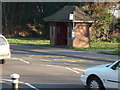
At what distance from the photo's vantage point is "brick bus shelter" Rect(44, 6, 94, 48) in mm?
31875

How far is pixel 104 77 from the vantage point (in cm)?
973

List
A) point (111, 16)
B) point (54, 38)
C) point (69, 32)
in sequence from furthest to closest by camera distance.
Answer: point (111, 16) < point (54, 38) < point (69, 32)

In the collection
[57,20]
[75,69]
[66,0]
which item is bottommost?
[75,69]

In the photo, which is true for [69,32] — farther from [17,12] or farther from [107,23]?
[17,12]

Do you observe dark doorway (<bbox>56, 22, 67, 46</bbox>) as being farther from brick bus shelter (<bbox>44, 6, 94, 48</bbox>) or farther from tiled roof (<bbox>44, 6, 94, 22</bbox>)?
tiled roof (<bbox>44, 6, 94, 22</bbox>)

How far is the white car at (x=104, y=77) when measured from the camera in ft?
31.0

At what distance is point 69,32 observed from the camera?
32.1 m

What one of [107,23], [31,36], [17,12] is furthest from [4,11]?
[107,23]

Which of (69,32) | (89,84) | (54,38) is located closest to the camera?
(89,84)

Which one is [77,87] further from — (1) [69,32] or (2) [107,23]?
(2) [107,23]

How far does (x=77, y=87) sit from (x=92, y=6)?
37186 millimetres

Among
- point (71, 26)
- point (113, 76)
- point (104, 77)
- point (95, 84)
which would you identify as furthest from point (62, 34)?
point (113, 76)

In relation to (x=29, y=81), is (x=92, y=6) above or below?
above

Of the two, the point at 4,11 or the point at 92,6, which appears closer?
the point at 92,6
